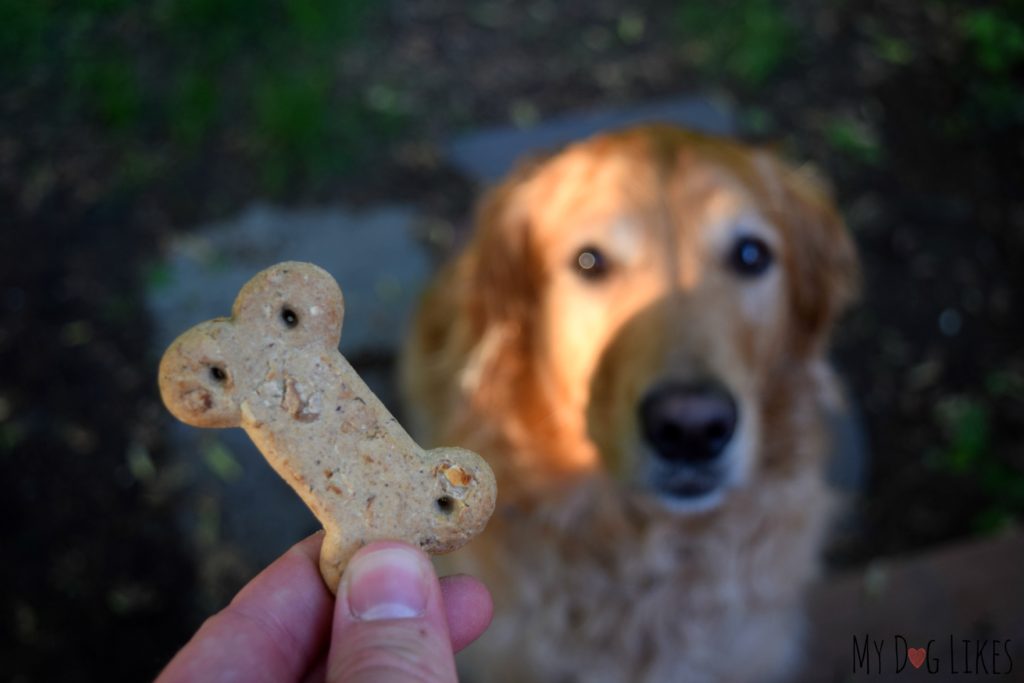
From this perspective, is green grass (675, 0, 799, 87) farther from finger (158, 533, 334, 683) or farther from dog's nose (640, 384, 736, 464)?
finger (158, 533, 334, 683)

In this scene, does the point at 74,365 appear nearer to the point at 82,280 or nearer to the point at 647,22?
the point at 82,280

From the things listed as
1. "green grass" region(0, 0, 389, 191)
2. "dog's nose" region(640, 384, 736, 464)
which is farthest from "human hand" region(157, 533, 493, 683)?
"green grass" region(0, 0, 389, 191)

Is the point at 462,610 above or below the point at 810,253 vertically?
below

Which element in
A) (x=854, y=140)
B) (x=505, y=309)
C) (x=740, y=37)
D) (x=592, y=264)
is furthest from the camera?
(x=740, y=37)

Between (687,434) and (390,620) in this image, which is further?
(687,434)

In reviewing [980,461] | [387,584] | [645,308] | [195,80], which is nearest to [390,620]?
[387,584]

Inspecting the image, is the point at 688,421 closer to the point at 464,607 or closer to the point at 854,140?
the point at 464,607

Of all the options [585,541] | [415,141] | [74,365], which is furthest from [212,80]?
[585,541]
